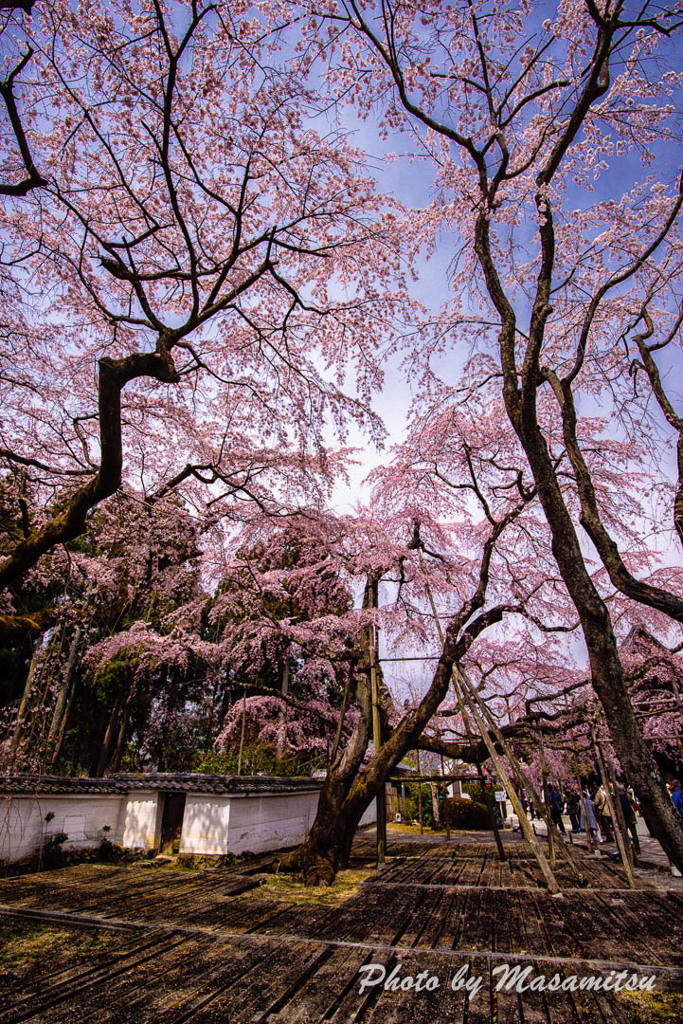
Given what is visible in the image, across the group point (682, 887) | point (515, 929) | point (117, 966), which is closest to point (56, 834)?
point (117, 966)

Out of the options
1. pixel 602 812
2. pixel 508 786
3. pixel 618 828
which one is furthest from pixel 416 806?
pixel 508 786

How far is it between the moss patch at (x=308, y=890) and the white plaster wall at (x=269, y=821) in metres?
2.23

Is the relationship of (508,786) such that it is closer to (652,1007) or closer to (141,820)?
(652,1007)

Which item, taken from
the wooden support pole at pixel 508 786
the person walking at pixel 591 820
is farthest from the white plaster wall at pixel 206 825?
the person walking at pixel 591 820

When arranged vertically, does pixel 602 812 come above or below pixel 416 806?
above

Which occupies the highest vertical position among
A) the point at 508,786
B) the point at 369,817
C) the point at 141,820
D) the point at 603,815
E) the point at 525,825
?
the point at 508,786

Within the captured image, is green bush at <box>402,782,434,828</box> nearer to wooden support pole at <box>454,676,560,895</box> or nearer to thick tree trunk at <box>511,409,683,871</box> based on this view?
wooden support pole at <box>454,676,560,895</box>

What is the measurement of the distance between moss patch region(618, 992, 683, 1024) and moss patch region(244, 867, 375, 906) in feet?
13.5

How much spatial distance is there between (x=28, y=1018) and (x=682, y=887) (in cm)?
907

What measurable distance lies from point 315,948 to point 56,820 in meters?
8.46

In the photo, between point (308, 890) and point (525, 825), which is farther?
point (308, 890)

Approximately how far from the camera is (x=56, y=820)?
1058 centimetres

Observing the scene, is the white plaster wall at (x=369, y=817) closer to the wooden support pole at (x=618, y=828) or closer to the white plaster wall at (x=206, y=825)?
the white plaster wall at (x=206, y=825)

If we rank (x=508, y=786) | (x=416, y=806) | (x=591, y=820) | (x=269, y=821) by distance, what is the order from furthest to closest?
(x=416, y=806), (x=591, y=820), (x=269, y=821), (x=508, y=786)
